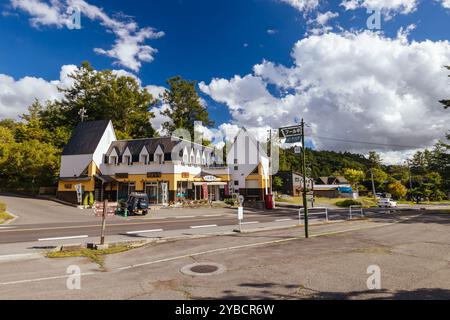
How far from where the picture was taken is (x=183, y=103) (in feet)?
198

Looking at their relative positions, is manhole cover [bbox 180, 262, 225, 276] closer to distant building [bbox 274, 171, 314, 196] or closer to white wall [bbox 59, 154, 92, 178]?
white wall [bbox 59, 154, 92, 178]

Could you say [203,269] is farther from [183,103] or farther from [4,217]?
[183,103]

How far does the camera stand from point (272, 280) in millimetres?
7305

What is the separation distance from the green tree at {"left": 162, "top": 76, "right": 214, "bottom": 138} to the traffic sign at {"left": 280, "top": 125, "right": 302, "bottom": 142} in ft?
147

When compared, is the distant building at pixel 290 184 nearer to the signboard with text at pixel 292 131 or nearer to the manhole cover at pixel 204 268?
the signboard with text at pixel 292 131

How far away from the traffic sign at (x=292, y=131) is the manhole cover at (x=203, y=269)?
29.5ft

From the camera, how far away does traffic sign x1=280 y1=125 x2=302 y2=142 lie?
50.0 feet

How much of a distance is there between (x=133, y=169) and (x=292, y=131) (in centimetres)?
2860

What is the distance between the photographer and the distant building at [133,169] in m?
36.8

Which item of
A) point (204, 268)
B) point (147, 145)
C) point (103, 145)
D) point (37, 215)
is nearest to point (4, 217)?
point (37, 215)

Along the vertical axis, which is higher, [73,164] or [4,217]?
[73,164]

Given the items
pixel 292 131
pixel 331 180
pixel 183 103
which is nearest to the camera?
pixel 292 131

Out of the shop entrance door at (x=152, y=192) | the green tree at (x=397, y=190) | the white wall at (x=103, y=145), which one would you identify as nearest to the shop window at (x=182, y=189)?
the shop entrance door at (x=152, y=192)
